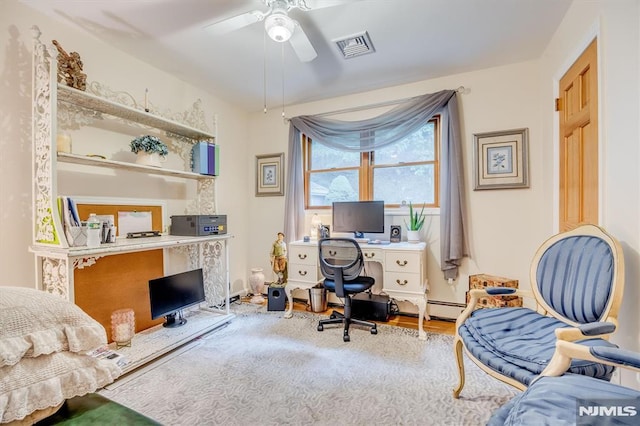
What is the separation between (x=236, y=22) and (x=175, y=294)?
7.35ft

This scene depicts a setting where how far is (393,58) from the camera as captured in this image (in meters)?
2.55

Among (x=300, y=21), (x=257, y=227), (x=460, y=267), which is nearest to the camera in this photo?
(x=300, y=21)

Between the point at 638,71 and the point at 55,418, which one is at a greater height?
the point at 638,71

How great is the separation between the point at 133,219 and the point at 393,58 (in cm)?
269

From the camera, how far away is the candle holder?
2.17m

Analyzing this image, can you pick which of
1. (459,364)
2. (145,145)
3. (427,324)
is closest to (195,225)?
(145,145)

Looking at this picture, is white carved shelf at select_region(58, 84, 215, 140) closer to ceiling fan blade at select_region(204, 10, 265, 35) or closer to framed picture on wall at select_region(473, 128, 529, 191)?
ceiling fan blade at select_region(204, 10, 265, 35)

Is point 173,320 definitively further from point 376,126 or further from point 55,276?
point 376,126

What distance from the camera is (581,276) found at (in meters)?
1.46

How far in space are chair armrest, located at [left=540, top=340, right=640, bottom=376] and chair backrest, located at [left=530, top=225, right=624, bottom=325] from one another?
45 cm

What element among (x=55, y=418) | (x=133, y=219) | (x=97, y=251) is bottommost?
(x=55, y=418)

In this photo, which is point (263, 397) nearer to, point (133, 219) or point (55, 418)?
point (55, 418)

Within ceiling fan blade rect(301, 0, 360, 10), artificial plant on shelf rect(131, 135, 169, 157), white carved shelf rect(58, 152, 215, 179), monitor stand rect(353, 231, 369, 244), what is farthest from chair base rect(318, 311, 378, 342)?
ceiling fan blade rect(301, 0, 360, 10)

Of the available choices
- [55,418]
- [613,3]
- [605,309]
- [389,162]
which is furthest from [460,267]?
[55,418]
